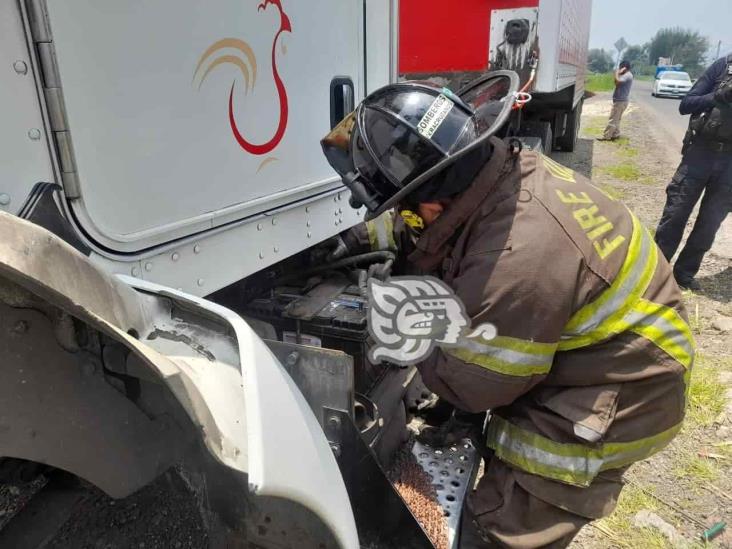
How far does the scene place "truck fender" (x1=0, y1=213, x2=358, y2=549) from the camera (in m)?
0.87

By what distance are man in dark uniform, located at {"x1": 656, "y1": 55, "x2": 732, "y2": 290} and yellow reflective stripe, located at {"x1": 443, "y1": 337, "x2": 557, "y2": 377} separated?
3751 millimetres

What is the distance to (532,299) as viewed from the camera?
4.86 ft

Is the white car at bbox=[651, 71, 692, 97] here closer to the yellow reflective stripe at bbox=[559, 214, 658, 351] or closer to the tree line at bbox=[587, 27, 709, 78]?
the yellow reflective stripe at bbox=[559, 214, 658, 351]

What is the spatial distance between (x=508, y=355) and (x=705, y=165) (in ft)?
12.8

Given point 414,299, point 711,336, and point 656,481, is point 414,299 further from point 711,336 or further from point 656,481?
point 711,336

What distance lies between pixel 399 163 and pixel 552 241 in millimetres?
469

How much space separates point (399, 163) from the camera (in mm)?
1498

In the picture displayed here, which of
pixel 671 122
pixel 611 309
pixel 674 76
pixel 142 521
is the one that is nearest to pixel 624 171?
pixel 611 309

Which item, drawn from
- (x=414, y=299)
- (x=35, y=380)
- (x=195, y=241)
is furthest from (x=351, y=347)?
(x=35, y=380)

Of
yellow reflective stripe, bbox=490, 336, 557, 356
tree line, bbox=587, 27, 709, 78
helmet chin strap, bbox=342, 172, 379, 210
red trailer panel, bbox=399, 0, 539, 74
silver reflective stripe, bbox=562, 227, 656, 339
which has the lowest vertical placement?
tree line, bbox=587, 27, 709, 78

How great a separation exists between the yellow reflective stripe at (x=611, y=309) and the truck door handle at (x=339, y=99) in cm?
116

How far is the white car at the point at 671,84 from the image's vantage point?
99.1 feet

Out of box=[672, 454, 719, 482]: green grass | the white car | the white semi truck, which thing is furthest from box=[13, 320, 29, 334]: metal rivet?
the white car

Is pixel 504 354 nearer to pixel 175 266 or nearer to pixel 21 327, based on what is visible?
pixel 175 266
